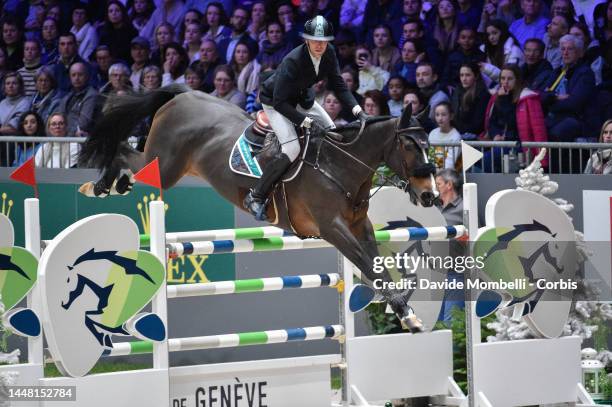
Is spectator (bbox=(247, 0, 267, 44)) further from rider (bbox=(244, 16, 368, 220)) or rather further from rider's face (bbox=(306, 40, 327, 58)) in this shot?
rider's face (bbox=(306, 40, 327, 58))

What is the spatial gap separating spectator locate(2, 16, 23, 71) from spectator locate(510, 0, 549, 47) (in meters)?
4.91

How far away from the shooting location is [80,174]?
8.67 metres

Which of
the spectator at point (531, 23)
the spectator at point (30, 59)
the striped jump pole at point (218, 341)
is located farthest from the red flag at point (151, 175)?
the spectator at point (30, 59)

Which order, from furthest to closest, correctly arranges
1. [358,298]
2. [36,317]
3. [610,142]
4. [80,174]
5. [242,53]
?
[242,53] < [80,174] < [610,142] < [358,298] < [36,317]

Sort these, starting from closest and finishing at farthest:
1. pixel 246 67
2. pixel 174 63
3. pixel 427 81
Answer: pixel 427 81 → pixel 246 67 → pixel 174 63

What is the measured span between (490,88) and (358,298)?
313 cm

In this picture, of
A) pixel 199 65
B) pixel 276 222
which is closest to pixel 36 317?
pixel 276 222

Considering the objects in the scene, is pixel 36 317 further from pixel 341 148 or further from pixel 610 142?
pixel 610 142

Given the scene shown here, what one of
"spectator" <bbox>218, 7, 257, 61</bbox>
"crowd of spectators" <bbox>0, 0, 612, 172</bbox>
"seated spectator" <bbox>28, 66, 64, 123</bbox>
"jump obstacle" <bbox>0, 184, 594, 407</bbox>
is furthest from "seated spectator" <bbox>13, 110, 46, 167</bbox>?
"jump obstacle" <bbox>0, 184, 594, 407</bbox>

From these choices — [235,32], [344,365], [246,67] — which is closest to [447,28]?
[246,67]

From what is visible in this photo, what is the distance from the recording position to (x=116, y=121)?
7.35 metres

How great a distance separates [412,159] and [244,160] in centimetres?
104

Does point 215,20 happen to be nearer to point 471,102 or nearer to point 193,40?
point 193,40

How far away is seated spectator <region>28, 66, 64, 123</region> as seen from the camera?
1040 cm
